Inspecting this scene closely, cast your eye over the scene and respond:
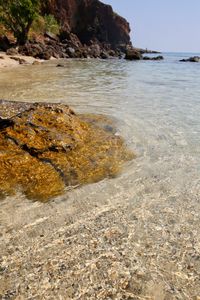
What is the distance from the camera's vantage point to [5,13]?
49.0 metres

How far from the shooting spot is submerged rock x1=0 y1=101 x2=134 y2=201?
514 cm

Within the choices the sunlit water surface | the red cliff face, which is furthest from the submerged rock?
the red cliff face

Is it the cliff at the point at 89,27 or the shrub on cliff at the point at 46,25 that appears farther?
the cliff at the point at 89,27

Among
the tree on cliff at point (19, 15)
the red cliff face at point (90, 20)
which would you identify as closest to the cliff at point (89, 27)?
the red cliff face at point (90, 20)

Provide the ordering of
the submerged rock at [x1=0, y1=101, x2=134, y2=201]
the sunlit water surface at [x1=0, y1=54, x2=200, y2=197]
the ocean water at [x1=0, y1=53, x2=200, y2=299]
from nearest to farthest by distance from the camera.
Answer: the ocean water at [x1=0, y1=53, x2=200, y2=299] → the submerged rock at [x1=0, y1=101, x2=134, y2=201] → the sunlit water surface at [x1=0, y1=54, x2=200, y2=197]

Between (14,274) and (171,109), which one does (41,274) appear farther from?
(171,109)

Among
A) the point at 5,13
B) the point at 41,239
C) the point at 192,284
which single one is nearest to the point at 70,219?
the point at 41,239

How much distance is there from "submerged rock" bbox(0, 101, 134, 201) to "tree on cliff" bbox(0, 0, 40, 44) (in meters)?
45.9

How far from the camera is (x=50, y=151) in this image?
6055 mm

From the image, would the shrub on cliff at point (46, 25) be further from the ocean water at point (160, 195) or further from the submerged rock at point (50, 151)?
the submerged rock at point (50, 151)

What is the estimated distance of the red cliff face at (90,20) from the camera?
3393 inches

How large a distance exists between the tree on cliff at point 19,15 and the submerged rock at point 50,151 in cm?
4588

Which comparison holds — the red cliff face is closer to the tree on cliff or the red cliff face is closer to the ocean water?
the tree on cliff

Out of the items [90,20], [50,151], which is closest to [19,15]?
[50,151]
